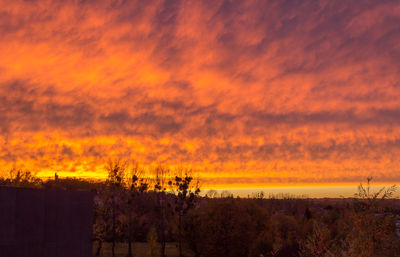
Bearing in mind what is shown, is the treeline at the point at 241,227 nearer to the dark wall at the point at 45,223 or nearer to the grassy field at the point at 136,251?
the grassy field at the point at 136,251

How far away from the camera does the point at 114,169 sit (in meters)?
39.9

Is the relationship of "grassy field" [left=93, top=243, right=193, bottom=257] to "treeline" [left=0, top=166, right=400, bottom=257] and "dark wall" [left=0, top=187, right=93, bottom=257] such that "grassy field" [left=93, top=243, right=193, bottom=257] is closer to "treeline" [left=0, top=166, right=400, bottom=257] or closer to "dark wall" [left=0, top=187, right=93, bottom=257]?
"treeline" [left=0, top=166, right=400, bottom=257]

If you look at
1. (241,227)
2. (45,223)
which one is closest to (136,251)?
(241,227)

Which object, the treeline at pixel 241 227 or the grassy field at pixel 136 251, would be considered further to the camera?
the grassy field at pixel 136 251

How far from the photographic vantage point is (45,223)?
2039 centimetres

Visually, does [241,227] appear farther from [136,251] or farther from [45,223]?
[45,223]

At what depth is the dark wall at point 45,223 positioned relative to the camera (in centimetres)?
1897

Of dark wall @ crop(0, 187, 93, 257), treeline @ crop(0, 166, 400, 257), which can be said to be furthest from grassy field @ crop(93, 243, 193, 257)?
dark wall @ crop(0, 187, 93, 257)

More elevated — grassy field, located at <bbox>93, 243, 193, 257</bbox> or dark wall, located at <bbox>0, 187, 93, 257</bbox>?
dark wall, located at <bbox>0, 187, 93, 257</bbox>

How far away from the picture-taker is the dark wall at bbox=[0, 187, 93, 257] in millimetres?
18969

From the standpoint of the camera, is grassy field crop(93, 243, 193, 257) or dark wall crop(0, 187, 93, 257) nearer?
dark wall crop(0, 187, 93, 257)

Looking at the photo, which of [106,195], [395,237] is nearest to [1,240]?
[395,237]

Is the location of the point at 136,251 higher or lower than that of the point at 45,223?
lower

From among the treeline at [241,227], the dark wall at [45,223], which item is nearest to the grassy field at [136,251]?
the treeline at [241,227]
